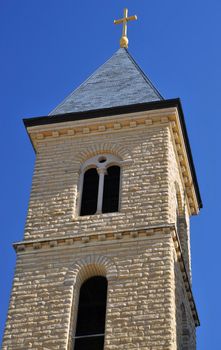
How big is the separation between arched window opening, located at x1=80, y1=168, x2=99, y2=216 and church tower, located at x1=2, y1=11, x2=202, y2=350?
0.11 ft

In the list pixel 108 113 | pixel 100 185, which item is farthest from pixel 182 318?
pixel 108 113

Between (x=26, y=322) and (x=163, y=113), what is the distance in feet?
27.1

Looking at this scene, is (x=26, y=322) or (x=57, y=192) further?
(x=57, y=192)

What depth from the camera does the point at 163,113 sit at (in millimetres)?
30109

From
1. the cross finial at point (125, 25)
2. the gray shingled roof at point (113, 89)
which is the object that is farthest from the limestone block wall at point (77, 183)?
the cross finial at point (125, 25)

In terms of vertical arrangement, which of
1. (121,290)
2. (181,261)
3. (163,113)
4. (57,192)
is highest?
(163,113)

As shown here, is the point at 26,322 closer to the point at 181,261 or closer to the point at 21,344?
the point at 21,344

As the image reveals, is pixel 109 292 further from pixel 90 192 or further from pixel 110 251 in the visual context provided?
pixel 90 192

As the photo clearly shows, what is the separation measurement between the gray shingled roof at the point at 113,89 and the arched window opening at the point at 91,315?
22.2 feet

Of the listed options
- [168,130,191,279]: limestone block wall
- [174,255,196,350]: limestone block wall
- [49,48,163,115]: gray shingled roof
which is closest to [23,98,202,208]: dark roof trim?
[49,48,163,115]: gray shingled roof

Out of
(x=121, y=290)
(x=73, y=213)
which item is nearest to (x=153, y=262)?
(x=121, y=290)

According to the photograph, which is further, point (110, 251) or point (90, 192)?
point (90, 192)

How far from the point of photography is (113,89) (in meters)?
33.0

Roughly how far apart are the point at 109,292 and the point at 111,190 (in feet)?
14.0
